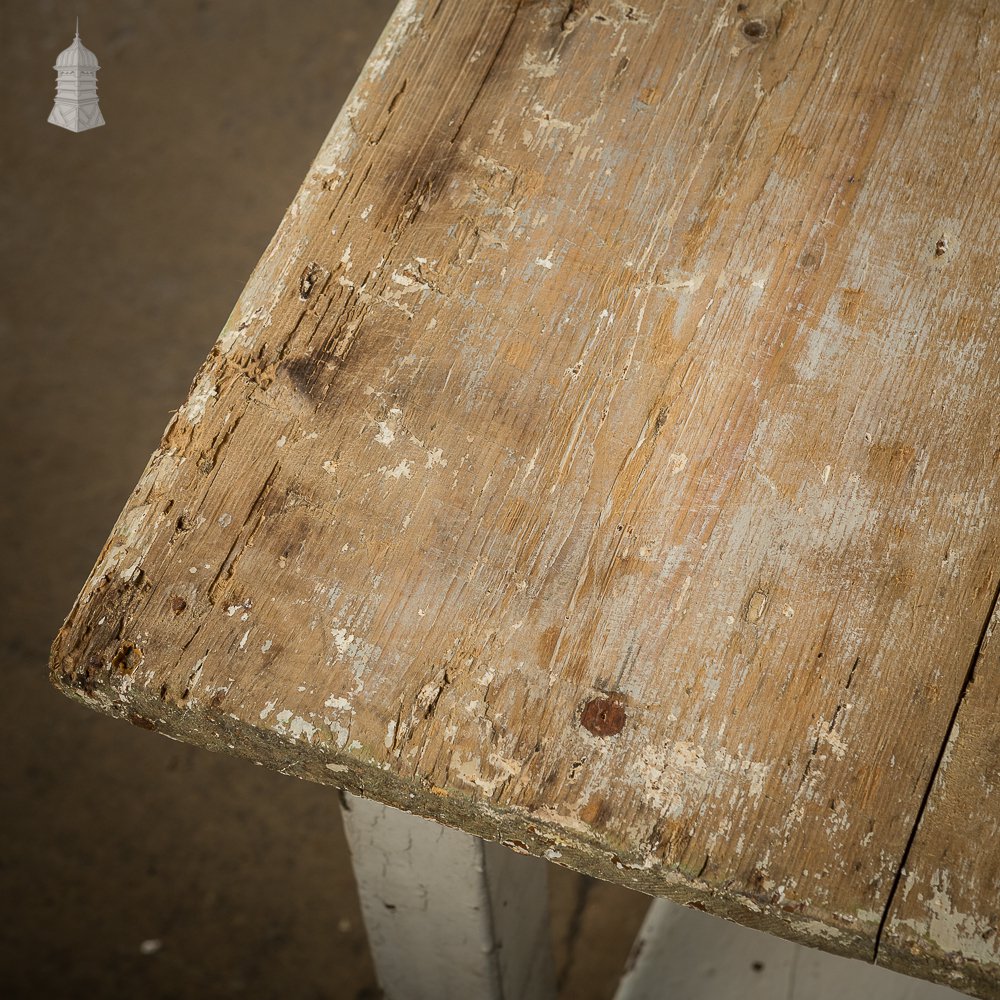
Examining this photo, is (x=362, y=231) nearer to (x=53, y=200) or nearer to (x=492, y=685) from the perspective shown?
(x=492, y=685)

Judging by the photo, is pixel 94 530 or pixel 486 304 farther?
pixel 94 530

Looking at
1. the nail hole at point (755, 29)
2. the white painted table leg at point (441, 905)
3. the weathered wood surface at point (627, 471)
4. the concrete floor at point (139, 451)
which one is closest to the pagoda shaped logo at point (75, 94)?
the weathered wood surface at point (627, 471)

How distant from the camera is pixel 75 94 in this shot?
1.13 metres

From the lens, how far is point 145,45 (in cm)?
277

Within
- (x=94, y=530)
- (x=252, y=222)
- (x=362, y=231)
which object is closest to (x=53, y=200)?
(x=252, y=222)

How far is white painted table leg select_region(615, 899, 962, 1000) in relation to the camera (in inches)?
53.7

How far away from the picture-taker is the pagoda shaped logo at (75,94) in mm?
1087

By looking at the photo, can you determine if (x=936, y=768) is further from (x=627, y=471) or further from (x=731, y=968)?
(x=731, y=968)

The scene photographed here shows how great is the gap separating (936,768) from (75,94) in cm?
115

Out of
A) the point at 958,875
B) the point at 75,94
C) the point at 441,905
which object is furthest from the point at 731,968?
the point at 75,94

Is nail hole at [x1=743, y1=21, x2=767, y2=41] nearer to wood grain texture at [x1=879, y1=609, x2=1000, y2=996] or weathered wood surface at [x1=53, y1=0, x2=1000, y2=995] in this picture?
weathered wood surface at [x1=53, y1=0, x2=1000, y2=995]

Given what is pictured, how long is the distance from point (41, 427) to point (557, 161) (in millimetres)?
2047

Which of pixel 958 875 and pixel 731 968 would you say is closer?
pixel 958 875

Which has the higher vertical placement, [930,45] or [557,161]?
[930,45]
